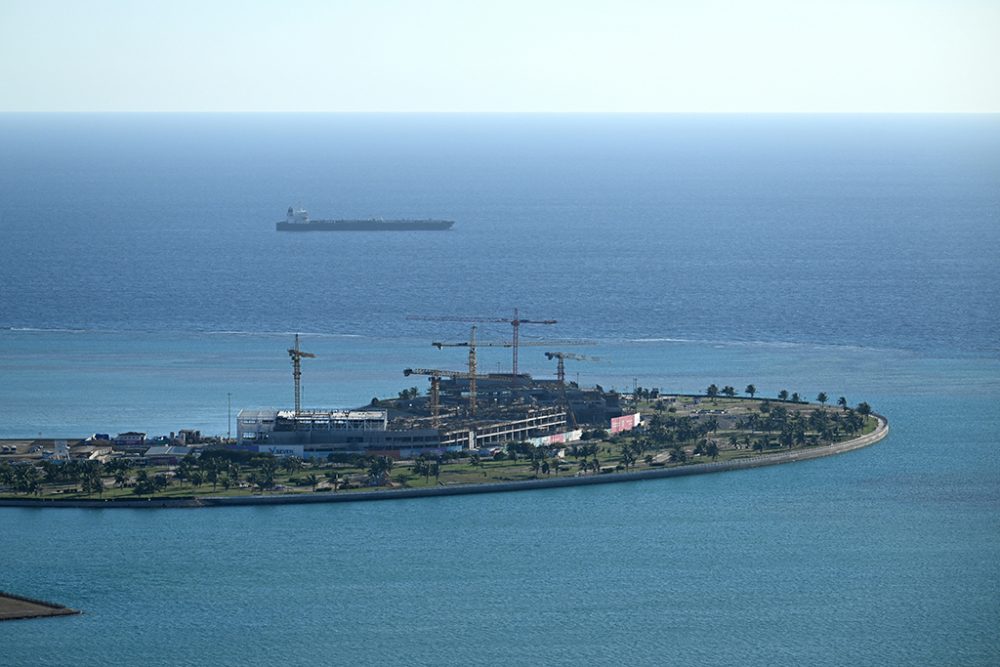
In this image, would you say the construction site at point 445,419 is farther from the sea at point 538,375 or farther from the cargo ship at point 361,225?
the cargo ship at point 361,225

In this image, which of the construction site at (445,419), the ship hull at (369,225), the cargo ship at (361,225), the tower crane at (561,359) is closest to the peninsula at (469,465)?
the construction site at (445,419)

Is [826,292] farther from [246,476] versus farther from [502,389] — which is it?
[246,476]

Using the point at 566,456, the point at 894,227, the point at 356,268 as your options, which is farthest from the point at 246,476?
the point at 894,227

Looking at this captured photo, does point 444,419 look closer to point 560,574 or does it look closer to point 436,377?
point 436,377

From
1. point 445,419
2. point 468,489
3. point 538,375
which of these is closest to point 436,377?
point 445,419

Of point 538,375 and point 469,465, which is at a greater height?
point 538,375
